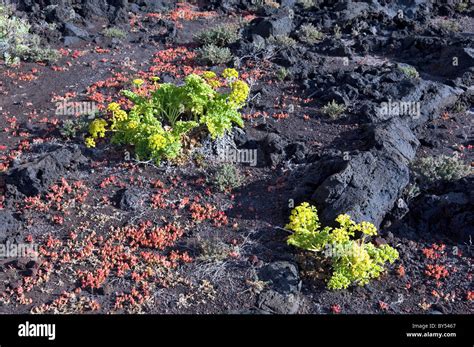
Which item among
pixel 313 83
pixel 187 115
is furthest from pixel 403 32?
pixel 187 115

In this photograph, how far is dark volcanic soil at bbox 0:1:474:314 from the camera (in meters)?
7.05

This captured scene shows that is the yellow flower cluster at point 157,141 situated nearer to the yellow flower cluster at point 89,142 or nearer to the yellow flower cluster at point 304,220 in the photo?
the yellow flower cluster at point 89,142

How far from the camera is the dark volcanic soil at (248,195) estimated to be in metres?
7.05

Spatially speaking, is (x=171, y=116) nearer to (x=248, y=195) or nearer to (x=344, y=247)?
(x=248, y=195)

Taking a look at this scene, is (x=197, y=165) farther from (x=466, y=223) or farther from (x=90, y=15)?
(x=90, y=15)

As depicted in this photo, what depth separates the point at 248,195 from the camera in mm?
8984

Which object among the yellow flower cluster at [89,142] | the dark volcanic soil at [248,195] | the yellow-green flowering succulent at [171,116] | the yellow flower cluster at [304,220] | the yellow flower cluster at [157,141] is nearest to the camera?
the dark volcanic soil at [248,195]

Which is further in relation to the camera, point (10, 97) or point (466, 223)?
point (10, 97)

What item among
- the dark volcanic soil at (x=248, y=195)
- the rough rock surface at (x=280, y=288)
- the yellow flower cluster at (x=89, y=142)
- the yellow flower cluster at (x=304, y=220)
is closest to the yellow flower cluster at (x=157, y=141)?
the dark volcanic soil at (x=248, y=195)

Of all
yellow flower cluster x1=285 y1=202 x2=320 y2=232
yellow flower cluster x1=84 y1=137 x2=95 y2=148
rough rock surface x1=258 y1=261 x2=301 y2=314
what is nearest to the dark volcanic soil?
rough rock surface x1=258 y1=261 x2=301 y2=314

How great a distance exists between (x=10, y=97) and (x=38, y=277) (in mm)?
6302

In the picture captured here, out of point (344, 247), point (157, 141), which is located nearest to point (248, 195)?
point (157, 141)
